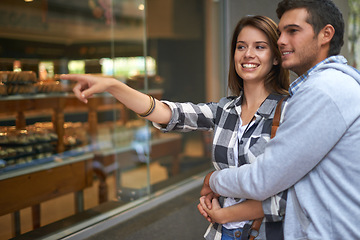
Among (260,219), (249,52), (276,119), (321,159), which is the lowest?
(260,219)

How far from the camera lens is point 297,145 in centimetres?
103

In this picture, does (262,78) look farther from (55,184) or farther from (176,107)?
(55,184)

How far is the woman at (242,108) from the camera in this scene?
4.08 ft

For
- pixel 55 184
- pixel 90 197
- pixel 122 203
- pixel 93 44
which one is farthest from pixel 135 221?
pixel 93 44

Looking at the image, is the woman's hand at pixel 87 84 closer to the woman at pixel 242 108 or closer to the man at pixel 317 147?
the woman at pixel 242 108

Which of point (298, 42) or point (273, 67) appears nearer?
point (298, 42)

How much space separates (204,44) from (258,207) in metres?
3.57

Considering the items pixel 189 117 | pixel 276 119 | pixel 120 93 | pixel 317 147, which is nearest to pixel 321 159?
pixel 317 147

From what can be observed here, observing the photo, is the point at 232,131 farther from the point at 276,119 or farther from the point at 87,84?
the point at 87,84

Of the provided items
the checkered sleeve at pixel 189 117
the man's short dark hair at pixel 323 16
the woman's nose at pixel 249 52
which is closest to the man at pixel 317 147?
the man's short dark hair at pixel 323 16

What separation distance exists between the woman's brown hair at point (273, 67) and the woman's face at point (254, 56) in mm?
17

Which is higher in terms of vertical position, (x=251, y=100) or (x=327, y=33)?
(x=327, y=33)

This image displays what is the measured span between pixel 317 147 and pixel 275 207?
27 centimetres

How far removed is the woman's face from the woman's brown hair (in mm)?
17
